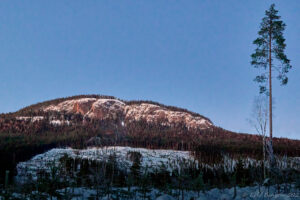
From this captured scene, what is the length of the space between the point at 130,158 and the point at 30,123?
69967 mm

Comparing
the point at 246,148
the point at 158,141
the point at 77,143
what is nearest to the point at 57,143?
the point at 77,143

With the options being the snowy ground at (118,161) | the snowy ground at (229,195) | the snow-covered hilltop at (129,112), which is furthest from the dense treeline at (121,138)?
the snowy ground at (229,195)

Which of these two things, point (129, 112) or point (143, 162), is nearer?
point (143, 162)

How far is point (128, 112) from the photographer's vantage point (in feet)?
445

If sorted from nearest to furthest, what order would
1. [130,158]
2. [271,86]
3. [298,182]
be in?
[298,182] → [271,86] → [130,158]

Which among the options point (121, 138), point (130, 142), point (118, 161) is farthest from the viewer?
point (121, 138)

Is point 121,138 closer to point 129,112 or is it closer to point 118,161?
point 118,161

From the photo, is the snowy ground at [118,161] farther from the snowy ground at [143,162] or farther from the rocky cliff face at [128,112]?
the rocky cliff face at [128,112]

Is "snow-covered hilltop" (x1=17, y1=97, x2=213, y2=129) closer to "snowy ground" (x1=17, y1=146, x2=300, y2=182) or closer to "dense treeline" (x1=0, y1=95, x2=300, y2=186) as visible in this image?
"dense treeline" (x1=0, y1=95, x2=300, y2=186)

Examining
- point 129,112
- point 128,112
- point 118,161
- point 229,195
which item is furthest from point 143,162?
point 128,112

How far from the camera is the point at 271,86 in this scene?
79.7ft

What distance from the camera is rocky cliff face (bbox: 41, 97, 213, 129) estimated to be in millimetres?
120975

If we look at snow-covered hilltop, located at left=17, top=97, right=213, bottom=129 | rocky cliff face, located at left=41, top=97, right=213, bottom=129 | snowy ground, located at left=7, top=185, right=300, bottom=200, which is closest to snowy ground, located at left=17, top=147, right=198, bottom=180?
snowy ground, located at left=7, top=185, right=300, bottom=200

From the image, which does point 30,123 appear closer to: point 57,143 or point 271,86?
point 57,143
